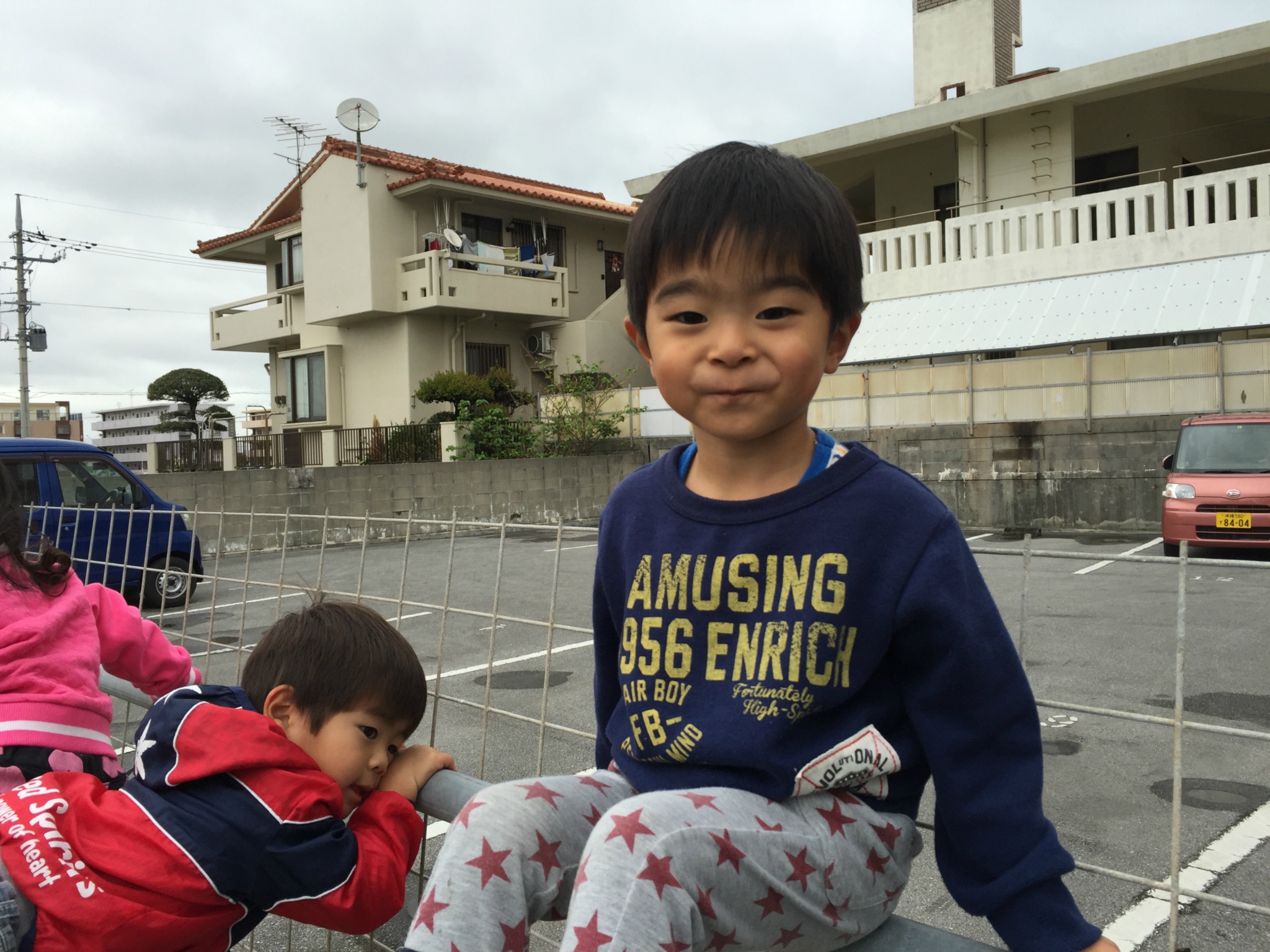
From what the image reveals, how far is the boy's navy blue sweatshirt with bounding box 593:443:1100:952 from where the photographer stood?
42.2 inches

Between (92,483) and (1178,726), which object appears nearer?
(1178,726)

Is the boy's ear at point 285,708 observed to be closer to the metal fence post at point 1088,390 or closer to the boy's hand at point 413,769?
the boy's hand at point 413,769

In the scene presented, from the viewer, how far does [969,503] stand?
1541 cm

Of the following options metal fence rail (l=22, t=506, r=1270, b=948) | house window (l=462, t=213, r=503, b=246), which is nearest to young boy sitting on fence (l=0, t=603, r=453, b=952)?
metal fence rail (l=22, t=506, r=1270, b=948)

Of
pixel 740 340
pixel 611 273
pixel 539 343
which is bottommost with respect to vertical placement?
pixel 740 340

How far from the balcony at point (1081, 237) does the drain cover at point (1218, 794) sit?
424 inches

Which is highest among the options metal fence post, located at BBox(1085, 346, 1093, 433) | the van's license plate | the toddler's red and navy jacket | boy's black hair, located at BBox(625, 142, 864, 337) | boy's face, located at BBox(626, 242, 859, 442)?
metal fence post, located at BBox(1085, 346, 1093, 433)

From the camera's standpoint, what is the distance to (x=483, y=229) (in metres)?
22.0

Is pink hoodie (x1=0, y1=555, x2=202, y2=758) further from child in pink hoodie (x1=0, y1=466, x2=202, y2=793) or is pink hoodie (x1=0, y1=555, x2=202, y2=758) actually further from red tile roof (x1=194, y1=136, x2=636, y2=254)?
red tile roof (x1=194, y1=136, x2=636, y2=254)

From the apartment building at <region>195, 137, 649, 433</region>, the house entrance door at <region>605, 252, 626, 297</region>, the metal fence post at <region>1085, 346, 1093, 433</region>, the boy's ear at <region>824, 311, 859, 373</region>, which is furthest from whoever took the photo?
the house entrance door at <region>605, 252, 626, 297</region>

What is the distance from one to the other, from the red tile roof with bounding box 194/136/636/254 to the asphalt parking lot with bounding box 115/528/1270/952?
39.6ft

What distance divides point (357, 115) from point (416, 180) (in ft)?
5.43

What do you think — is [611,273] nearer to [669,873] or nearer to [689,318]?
[689,318]

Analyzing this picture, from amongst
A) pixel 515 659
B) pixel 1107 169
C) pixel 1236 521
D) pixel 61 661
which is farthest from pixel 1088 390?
pixel 61 661
